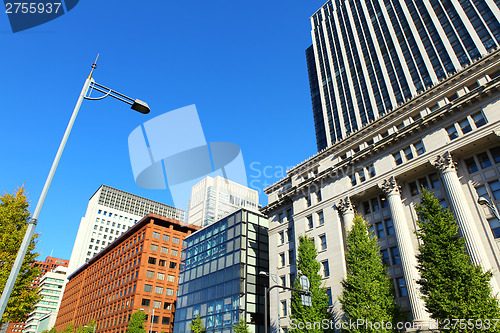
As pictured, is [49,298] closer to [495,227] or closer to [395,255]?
[395,255]

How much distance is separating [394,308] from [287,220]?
2060cm

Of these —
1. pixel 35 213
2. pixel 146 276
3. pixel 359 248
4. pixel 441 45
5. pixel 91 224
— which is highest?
pixel 441 45

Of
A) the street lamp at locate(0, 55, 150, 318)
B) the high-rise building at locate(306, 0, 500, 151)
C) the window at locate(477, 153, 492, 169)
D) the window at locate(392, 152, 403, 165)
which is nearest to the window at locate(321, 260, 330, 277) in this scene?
the window at locate(392, 152, 403, 165)

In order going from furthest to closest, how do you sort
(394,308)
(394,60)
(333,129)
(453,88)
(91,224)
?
(91,224), (333,129), (394,60), (453,88), (394,308)

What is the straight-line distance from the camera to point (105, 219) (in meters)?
147

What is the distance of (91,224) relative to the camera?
143 metres

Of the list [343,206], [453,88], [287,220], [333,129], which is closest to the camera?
[453,88]

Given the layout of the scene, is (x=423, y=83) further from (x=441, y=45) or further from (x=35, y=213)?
(x=35, y=213)

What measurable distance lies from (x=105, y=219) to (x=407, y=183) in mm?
142950

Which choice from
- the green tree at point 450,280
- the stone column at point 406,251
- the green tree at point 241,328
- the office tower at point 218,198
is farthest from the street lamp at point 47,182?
the office tower at point 218,198

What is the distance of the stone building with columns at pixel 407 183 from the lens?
27234 mm

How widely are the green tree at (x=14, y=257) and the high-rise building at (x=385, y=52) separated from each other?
70.2 meters

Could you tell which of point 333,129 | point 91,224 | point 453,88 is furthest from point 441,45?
point 91,224

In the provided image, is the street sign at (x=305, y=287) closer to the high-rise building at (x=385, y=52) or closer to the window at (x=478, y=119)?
the window at (x=478, y=119)
